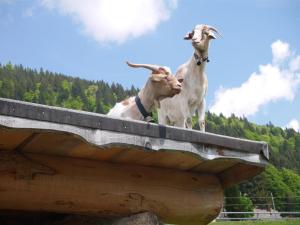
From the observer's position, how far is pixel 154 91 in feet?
15.9

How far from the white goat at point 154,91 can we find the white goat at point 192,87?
2.32 m

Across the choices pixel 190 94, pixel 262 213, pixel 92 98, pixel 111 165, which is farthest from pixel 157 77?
pixel 92 98

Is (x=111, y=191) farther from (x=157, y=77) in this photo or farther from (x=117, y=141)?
(x=157, y=77)

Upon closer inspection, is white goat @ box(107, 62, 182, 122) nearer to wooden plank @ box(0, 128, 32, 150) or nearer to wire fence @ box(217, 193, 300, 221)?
wire fence @ box(217, 193, 300, 221)

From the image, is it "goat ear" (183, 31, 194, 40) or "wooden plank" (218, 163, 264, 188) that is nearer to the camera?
"wooden plank" (218, 163, 264, 188)

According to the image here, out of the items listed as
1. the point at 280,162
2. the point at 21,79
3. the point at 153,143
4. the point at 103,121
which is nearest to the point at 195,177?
the point at 153,143

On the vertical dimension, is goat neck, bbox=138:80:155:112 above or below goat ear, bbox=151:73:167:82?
below

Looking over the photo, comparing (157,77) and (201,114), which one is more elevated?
(201,114)

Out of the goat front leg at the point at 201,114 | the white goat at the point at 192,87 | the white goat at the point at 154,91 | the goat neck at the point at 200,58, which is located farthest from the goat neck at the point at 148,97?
the goat front leg at the point at 201,114

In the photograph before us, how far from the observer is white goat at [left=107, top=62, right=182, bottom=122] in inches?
188

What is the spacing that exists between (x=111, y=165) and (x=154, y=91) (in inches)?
61.0

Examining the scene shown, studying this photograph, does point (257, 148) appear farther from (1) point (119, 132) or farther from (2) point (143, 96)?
(2) point (143, 96)

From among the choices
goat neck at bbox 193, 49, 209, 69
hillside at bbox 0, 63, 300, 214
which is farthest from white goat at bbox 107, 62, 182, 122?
hillside at bbox 0, 63, 300, 214

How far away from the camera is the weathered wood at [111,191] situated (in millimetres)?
3107
